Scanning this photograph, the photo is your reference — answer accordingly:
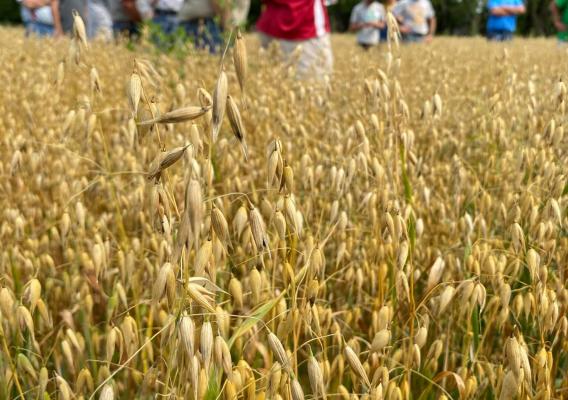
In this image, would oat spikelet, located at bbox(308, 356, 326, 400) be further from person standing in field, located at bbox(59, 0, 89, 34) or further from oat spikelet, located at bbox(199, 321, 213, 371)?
person standing in field, located at bbox(59, 0, 89, 34)

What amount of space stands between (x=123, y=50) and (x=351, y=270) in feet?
13.8

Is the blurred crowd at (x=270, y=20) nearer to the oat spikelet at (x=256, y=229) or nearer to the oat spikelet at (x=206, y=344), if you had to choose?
the oat spikelet at (x=256, y=229)

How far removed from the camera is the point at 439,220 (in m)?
1.88

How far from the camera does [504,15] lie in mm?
8430

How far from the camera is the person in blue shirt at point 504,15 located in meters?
8.30

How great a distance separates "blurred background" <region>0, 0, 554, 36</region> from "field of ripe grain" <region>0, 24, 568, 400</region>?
23560 mm

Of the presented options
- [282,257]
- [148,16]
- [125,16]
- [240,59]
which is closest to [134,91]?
[240,59]

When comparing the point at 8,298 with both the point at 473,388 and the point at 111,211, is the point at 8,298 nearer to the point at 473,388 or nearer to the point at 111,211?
the point at 473,388

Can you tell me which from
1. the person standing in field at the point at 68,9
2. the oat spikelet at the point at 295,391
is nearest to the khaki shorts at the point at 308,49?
the person standing in field at the point at 68,9

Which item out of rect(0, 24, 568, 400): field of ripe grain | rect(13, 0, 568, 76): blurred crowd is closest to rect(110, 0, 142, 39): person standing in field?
rect(13, 0, 568, 76): blurred crowd

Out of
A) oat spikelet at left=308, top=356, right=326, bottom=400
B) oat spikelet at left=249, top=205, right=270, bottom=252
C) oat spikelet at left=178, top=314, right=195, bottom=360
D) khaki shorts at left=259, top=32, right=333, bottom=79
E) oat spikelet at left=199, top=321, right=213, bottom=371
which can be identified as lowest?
oat spikelet at left=308, top=356, right=326, bottom=400

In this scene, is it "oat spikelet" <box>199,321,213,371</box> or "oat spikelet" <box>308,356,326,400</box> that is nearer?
"oat spikelet" <box>199,321,213,371</box>

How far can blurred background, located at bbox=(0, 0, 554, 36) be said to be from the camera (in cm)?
2450

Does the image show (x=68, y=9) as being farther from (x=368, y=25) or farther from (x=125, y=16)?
(x=368, y=25)
